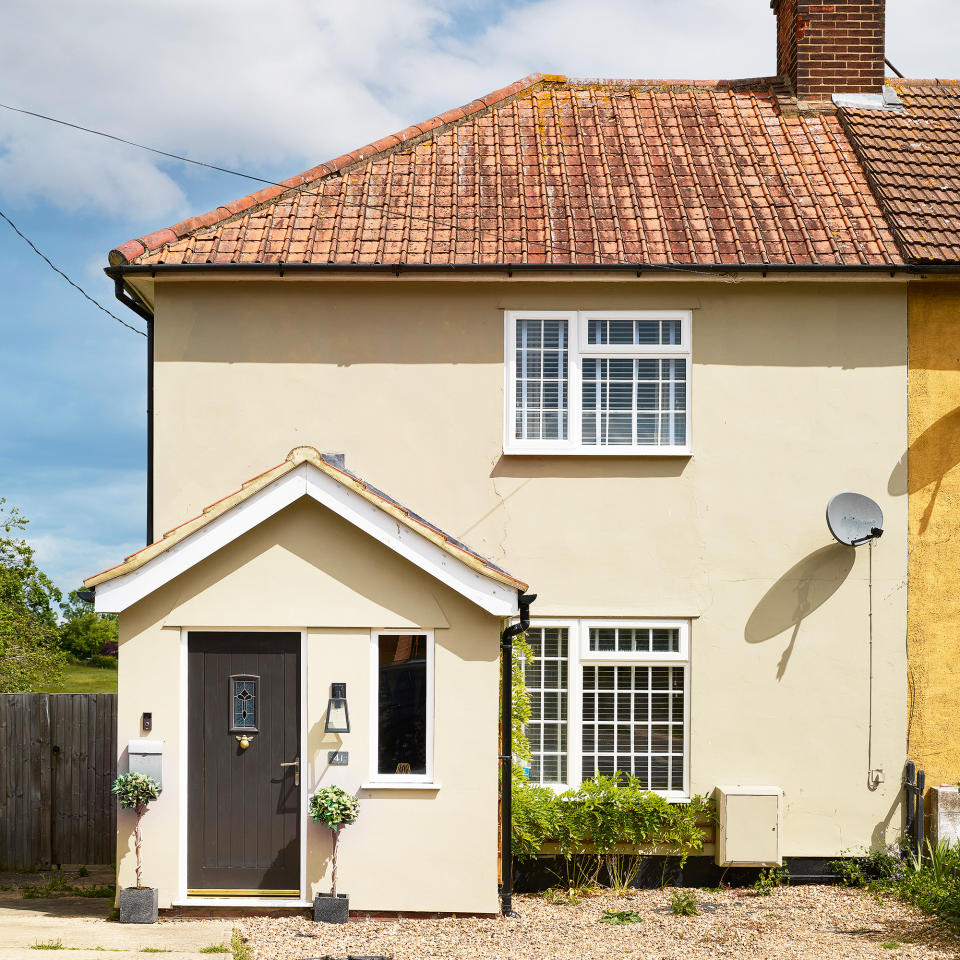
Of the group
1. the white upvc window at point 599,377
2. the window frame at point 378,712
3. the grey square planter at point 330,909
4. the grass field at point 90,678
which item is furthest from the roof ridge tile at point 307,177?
the grass field at point 90,678

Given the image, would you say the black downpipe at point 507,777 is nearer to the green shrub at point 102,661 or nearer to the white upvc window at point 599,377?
the white upvc window at point 599,377

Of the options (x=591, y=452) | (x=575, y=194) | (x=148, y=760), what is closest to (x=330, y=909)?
(x=148, y=760)

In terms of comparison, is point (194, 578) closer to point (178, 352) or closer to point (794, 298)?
point (178, 352)

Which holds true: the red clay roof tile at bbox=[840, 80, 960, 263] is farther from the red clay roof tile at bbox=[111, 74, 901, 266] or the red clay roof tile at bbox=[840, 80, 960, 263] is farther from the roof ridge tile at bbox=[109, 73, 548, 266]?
the roof ridge tile at bbox=[109, 73, 548, 266]

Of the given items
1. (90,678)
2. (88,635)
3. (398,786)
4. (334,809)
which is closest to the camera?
(334,809)

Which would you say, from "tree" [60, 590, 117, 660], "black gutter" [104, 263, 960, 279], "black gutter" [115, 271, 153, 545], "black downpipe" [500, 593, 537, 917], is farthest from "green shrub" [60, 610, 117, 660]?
"black downpipe" [500, 593, 537, 917]

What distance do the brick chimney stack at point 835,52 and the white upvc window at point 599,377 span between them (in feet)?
14.2

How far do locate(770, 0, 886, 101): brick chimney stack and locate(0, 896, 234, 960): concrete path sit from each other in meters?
11.2

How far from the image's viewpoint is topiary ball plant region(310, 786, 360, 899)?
8.05m

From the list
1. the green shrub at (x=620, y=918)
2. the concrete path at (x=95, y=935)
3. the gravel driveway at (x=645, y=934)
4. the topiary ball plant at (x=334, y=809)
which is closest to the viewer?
the concrete path at (x=95, y=935)

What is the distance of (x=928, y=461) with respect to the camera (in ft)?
32.7

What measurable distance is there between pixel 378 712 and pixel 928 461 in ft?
19.9

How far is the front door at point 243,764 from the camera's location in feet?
27.4

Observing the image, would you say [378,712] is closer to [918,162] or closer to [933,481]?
[933,481]
